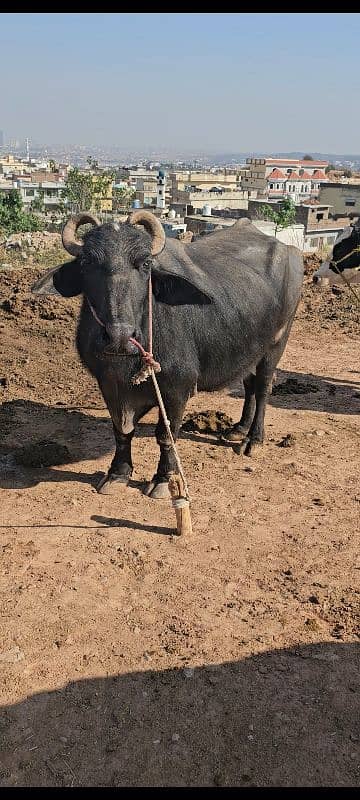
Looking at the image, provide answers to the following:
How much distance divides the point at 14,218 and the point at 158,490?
1463 inches

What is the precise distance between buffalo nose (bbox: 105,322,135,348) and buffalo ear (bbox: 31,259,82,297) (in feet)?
3.57

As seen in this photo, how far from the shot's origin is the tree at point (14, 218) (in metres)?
38.0

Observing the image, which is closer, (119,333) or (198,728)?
(198,728)

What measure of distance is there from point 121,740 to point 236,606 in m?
1.20

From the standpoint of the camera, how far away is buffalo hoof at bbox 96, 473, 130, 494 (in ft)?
17.4

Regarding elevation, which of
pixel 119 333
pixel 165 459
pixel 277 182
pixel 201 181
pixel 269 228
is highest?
pixel 119 333

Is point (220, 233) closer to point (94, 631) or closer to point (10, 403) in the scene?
point (10, 403)

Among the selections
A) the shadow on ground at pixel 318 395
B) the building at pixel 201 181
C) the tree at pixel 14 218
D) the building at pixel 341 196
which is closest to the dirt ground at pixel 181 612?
the shadow on ground at pixel 318 395

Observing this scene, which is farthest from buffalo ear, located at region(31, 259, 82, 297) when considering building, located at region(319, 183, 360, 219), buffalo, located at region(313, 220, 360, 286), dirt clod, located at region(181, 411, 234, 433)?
building, located at region(319, 183, 360, 219)

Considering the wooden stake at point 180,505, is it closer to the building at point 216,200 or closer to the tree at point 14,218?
the tree at point 14,218

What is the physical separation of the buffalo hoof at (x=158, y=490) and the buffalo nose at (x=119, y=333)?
1618mm

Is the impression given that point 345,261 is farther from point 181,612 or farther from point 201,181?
point 201,181

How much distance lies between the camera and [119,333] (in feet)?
13.5

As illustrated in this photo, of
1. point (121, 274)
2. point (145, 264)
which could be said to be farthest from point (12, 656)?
point (145, 264)
